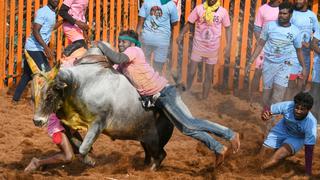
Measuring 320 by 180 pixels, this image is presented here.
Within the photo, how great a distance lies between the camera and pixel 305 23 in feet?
36.8

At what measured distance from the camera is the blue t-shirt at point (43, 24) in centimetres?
1141

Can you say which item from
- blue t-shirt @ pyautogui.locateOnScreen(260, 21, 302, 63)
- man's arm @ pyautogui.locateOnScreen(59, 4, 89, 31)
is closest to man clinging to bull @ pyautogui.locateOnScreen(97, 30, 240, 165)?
blue t-shirt @ pyautogui.locateOnScreen(260, 21, 302, 63)

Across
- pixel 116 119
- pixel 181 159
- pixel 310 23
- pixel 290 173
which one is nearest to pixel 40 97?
pixel 116 119

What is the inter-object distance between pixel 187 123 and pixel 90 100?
45.6 inches

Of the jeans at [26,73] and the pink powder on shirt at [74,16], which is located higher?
the pink powder on shirt at [74,16]

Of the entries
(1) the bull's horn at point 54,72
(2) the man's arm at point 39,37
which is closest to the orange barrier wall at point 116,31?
(2) the man's arm at point 39,37

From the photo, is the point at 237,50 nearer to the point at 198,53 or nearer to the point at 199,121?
the point at 198,53

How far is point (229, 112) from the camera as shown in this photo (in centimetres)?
1219

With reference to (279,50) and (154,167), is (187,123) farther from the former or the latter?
(279,50)

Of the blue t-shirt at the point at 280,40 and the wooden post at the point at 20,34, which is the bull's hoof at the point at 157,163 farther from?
the wooden post at the point at 20,34

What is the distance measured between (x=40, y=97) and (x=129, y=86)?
1136mm

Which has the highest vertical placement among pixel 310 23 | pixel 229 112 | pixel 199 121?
pixel 310 23

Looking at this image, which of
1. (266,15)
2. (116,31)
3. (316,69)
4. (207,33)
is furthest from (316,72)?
(116,31)

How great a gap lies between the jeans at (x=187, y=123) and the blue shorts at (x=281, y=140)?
3.21 feet
